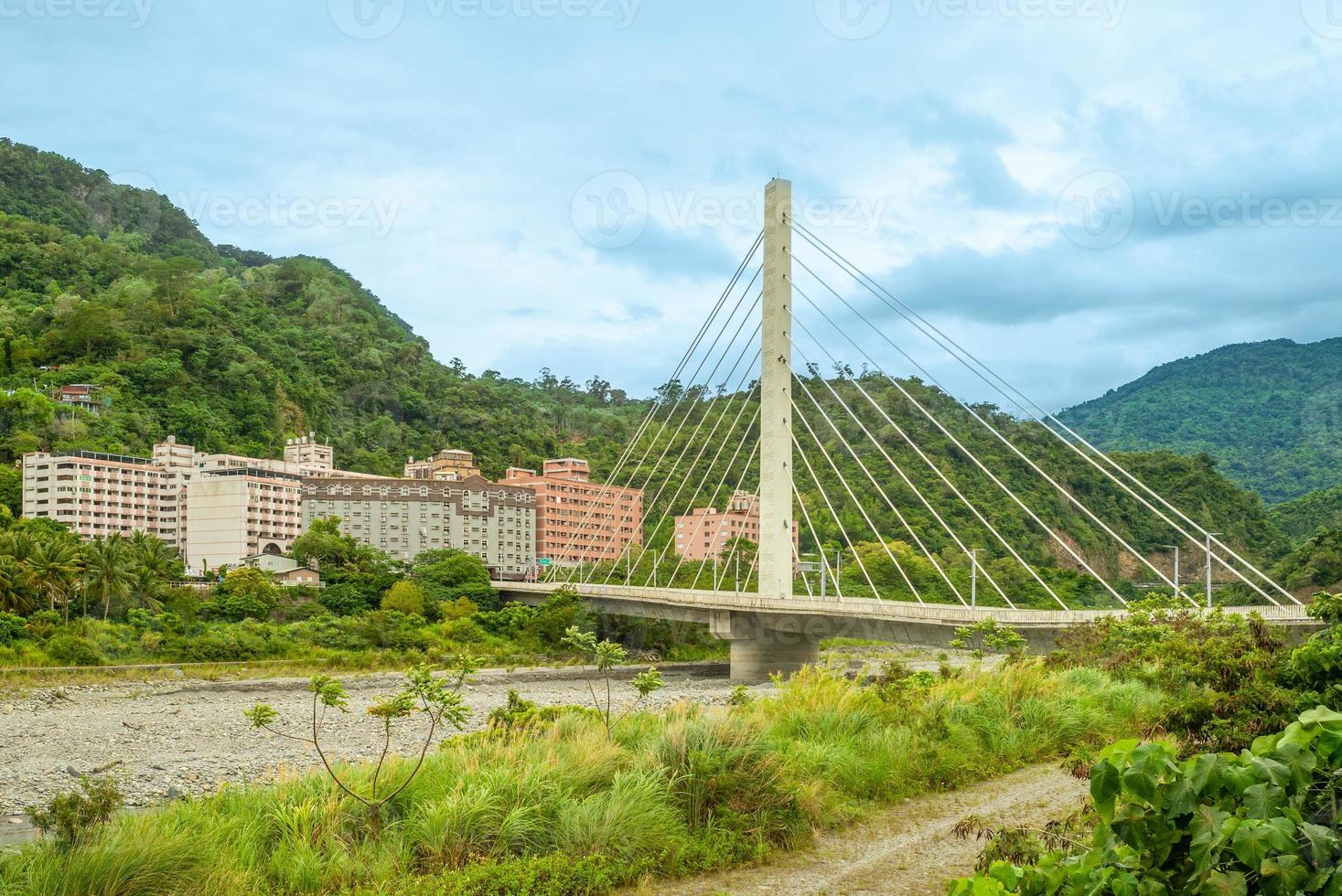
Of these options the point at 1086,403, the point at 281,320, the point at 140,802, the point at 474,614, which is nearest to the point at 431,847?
the point at 140,802

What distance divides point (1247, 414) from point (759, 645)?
44688 mm

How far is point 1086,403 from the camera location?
7912 cm

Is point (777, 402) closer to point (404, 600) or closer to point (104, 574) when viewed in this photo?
point (404, 600)

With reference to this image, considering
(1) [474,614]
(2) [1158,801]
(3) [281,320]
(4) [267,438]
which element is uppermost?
(3) [281,320]

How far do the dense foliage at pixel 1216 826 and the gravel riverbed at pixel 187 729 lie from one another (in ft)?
24.0

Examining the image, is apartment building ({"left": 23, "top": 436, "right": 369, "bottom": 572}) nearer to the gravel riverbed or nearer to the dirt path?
the gravel riverbed

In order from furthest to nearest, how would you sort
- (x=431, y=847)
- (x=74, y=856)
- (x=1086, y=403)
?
(x=1086, y=403), (x=431, y=847), (x=74, y=856)

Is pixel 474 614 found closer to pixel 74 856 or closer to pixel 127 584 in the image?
pixel 127 584

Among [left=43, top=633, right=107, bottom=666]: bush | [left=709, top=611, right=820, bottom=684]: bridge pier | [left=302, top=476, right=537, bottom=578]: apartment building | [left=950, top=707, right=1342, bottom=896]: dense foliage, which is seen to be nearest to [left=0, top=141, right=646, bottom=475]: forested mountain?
[left=302, top=476, right=537, bottom=578]: apartment building

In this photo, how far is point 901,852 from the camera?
706 centimetres

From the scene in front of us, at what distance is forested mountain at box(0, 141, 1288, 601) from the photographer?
44.0 meters

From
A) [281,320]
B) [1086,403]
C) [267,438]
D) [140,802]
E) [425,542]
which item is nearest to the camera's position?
[140,802]

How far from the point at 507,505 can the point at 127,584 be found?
96.2 feet

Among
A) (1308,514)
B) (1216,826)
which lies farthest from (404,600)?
(1216,826)
